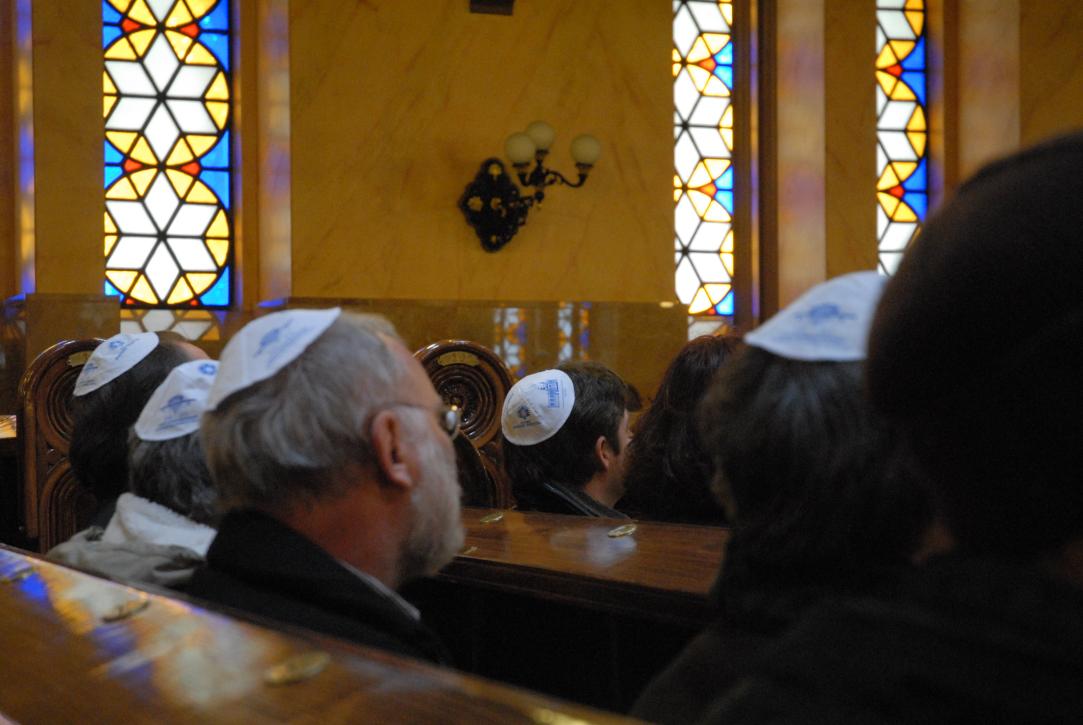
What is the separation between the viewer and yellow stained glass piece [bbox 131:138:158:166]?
28.7 feet

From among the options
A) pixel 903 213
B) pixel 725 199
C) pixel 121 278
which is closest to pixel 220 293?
pixel 121 278

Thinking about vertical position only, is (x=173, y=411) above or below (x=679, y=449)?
above

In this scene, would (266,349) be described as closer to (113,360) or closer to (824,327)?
(824,327)

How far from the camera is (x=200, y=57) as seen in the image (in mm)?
8945

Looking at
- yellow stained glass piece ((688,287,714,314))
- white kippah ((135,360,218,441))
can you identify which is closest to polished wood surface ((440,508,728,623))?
white kippah ((135,360,218,441))

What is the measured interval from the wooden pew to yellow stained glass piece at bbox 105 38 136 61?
22.6 ft

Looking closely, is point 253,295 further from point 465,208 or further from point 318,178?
point 465,208

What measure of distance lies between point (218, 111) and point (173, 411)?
7102mm

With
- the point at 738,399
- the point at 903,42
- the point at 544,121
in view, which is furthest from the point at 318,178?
the point at 738,399

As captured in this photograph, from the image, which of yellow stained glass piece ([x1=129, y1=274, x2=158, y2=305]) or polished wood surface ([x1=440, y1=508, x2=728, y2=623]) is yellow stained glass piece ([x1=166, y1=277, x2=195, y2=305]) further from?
polished wood surface ([x1=440, y1=508, x2=728, y2=623])

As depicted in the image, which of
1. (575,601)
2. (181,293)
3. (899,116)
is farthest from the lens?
(899,116)

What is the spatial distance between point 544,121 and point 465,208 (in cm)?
88

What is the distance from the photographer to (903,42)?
10570 millimetres

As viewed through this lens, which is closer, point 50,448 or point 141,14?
point 50,448
